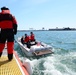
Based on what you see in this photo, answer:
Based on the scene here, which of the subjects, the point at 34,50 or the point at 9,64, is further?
the point at 34,50

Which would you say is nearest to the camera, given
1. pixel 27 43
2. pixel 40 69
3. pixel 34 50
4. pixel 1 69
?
pixel 1 69

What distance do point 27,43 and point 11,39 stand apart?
9552mm

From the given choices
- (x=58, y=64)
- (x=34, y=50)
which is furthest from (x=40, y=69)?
(x=34, y=50)

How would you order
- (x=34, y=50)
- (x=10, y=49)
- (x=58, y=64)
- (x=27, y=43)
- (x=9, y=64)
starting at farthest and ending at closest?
1. (x=27, y=43)
2. (x=34, y=50)
3. (x=58, y=64)
4. (x=10, y=49)
5. (x=9, y=64)

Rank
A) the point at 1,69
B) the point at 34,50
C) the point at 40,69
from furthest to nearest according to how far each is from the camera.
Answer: the point at 34,50, the point at 40,69, the point at 1,69

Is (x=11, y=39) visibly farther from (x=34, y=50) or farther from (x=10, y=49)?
(x=34, y=50)

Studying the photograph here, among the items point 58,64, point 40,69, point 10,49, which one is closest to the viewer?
point 10,49

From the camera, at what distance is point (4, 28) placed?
5.16 metres

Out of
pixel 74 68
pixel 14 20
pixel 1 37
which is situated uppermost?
pixel 14 20

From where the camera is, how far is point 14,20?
5.29 meters

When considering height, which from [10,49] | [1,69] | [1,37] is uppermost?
[1,37]

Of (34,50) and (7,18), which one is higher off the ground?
(7,18)

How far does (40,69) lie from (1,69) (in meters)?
4.94

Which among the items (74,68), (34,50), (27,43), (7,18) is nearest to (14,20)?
(7,18)
